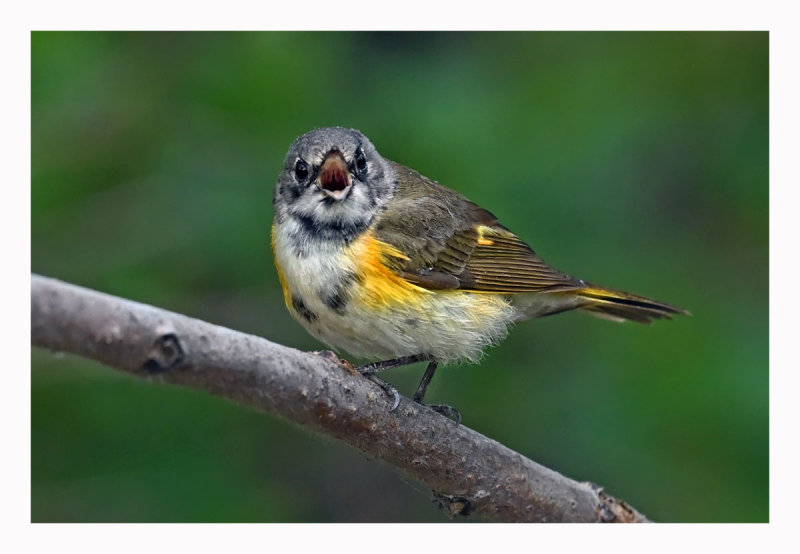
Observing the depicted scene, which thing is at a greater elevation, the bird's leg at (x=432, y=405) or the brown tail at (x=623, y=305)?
the brown tail at (x=623, y=305)

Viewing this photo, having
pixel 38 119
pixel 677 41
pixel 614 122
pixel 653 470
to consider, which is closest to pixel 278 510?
pixel 653 470

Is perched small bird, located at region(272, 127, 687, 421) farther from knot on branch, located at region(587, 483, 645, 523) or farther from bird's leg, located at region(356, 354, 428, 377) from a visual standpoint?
knot on branch, located at region(587, 483, 645, 523)

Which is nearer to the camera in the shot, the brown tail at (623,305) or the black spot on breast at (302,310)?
the black spot on breast at (302,310)

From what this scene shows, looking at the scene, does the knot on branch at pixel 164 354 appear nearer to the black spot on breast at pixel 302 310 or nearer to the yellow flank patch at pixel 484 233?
the black spot on breast at pixel 302 310

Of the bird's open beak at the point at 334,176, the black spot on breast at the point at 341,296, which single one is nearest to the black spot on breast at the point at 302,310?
the black spot on breast at the point at 341,296

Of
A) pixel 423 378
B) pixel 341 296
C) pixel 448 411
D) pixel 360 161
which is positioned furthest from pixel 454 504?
pixel 360 161

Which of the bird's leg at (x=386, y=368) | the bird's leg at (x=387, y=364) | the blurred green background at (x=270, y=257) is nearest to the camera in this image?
the bird's leg at (x=386, y=368)
